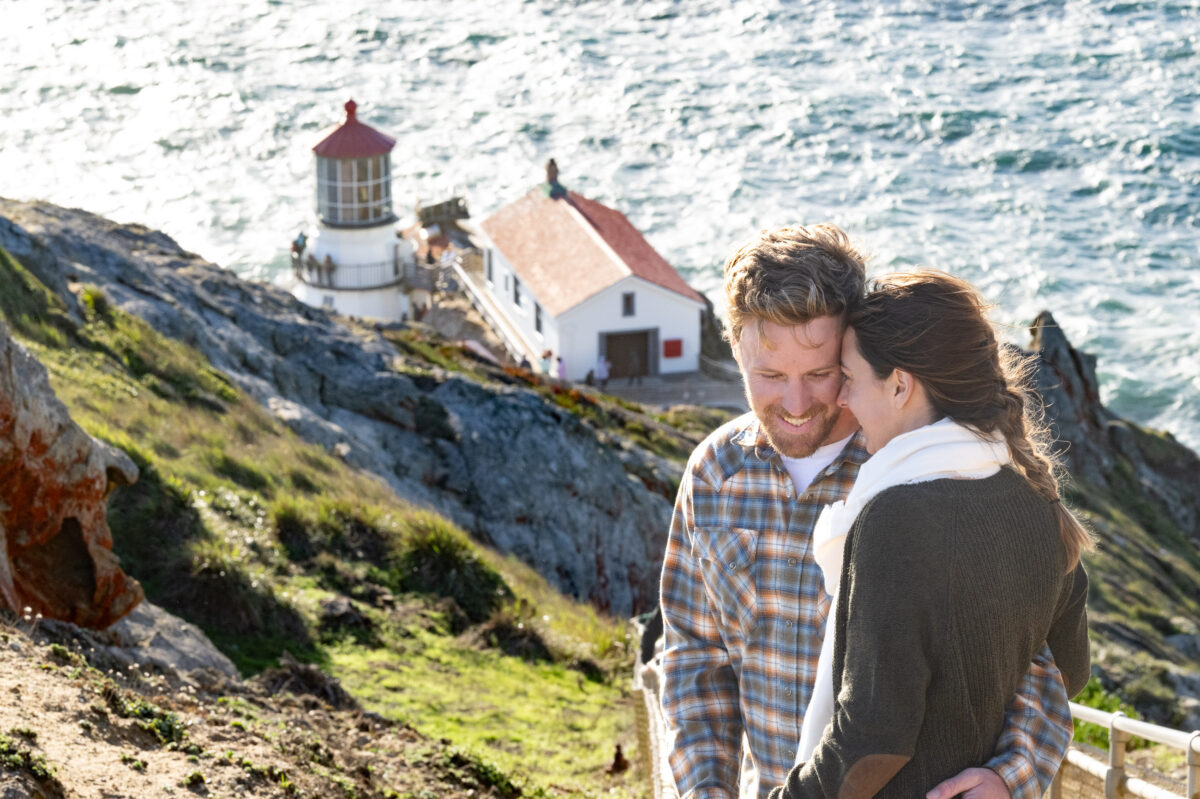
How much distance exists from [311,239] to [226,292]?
22577mm

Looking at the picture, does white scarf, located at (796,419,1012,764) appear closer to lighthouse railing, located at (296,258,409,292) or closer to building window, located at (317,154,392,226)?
building window, located at (317,154,392,226)

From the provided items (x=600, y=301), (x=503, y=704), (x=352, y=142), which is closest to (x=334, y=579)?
(x=503, y=704)

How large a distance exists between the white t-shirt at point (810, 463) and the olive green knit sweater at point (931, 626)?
55cm

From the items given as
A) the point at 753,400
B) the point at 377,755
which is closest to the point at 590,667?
the point at 377,755

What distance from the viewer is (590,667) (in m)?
10.0

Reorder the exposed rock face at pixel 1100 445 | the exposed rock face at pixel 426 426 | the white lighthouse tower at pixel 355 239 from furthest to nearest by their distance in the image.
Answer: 1. the white lighthouse tower at pixel 355 239
2. the exposed rock face at pixel 1100 445
3. the exposed rock face at pixel 426 426

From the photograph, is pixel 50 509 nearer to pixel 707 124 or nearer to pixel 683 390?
pixel 683 390

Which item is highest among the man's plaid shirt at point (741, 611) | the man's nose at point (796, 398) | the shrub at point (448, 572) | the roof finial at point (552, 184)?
the roof finial at point (552, 184)

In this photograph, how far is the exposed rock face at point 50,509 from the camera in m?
6.04

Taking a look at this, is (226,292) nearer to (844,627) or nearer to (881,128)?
(844,627)

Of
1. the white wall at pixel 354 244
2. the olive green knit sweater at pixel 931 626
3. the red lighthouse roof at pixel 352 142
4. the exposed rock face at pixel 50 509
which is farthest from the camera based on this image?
the white wall at pixel 354 244

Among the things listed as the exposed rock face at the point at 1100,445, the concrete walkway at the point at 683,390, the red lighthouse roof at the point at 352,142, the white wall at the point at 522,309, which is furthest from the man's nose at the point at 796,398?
the red lighthouse roof at the point at 352,142

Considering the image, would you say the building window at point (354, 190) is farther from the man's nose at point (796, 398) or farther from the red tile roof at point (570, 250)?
the man's nose at point (796, 398)

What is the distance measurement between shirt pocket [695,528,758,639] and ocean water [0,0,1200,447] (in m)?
44.3
